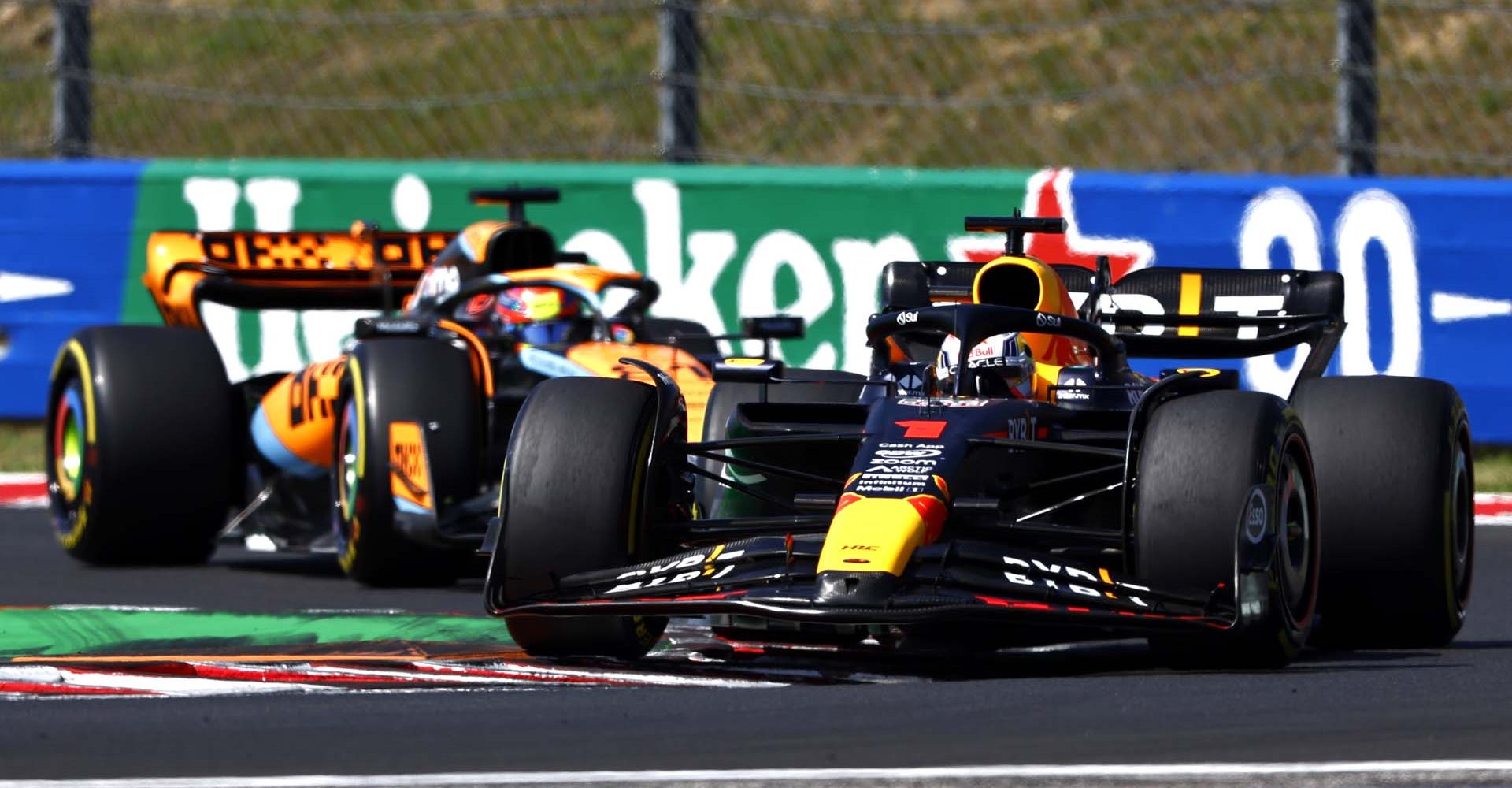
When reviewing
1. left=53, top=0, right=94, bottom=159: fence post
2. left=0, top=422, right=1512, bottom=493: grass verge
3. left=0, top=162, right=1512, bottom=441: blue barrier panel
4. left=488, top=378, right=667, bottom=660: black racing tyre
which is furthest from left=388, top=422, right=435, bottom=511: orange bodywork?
left=53, top=0, right=94, bottom=159: fence post

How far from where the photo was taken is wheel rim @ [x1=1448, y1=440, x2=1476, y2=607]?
23.4 feet

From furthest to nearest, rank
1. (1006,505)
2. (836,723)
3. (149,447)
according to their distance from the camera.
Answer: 1. (149,447)
2. (1006,505)
3. (836,723)

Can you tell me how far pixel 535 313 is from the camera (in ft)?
33.0

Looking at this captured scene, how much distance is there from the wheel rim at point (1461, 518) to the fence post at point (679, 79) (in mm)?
5630

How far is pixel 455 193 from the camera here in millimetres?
12727

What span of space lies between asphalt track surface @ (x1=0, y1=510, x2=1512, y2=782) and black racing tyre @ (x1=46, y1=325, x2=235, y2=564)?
3711 millimetres

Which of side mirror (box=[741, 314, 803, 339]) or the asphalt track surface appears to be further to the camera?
side mirror (box=[741, 314, 803, 339])

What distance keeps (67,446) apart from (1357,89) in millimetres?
5387

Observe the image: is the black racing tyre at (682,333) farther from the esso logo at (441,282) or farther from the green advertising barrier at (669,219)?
the green advertising barrier at (669,219)

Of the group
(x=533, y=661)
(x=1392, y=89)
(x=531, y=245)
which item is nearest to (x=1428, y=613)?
(x=533, y=661)

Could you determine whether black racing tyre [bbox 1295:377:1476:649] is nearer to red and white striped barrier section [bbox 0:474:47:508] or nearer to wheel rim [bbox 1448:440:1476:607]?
wheel rim [bbox 1448:440:1476:607]

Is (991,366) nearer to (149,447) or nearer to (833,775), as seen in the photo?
(833,775)

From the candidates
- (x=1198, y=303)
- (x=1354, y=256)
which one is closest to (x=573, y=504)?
(x=1198, y=303)

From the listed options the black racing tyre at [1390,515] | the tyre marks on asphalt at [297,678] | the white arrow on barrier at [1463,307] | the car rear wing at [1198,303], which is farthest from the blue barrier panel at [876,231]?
the tyre marks on asphalt at [297,678]
